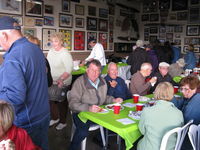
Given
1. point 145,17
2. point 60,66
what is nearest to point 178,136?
point 60,66

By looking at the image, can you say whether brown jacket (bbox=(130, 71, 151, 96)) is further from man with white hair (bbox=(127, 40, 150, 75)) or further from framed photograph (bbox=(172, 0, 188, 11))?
framed photograph (bbox=(172, 0, 188, 11))

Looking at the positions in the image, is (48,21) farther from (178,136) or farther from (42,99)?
(178,136)

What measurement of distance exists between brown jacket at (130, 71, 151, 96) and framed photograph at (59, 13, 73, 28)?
3743 millimetres

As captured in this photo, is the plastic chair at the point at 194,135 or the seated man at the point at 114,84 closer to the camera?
the plastic chair at the point at 194,135

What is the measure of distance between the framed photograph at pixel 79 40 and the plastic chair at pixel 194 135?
5364 mm

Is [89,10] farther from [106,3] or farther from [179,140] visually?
[179,140]

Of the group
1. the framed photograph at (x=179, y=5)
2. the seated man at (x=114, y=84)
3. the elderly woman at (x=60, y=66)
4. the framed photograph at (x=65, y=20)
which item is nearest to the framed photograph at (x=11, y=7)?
the framed photograph at (x=65, y=20)

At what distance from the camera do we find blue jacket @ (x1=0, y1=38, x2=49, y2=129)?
56.4 inches

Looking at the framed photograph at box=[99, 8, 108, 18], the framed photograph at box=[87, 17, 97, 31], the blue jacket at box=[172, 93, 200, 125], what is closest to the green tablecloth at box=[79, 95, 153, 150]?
the blue jacket at box=[172, 93, 200, 125]

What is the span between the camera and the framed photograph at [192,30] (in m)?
8.00

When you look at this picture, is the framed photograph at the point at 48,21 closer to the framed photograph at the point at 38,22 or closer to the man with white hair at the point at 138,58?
the framed photograph at the point at 38,22

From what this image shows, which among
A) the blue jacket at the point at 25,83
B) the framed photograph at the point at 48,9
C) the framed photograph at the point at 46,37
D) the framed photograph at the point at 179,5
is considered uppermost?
the framed photograph at the point at 179,5

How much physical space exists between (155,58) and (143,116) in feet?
13.9

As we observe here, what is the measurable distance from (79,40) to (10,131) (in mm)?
5771
